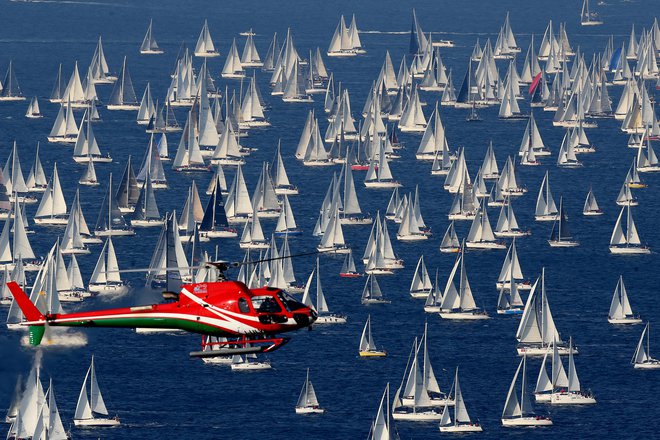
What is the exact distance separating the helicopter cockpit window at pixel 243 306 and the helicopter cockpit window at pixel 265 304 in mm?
401

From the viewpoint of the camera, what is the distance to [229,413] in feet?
634

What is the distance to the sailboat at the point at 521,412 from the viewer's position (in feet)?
626

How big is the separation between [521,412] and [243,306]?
95.6 m

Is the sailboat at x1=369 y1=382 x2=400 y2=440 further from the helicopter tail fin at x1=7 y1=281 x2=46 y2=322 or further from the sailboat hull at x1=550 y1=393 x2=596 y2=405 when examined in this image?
the helicopter tail fin at x1=7 y1=281 x2=46 y2=322

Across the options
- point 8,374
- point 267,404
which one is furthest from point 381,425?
point 8,374

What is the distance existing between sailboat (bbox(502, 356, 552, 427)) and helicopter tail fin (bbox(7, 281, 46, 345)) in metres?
91.5

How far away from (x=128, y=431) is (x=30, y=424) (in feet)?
48.8

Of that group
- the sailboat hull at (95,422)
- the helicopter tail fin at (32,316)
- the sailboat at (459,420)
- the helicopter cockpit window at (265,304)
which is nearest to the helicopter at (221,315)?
the helicopter cockpit window at (265,304)

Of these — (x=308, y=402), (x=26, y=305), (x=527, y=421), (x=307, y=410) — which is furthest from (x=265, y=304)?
(x=527, y=421)

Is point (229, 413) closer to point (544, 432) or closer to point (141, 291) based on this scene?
point (544, 432)

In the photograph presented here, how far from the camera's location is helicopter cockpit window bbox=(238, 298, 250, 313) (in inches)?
3937

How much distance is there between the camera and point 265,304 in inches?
3947

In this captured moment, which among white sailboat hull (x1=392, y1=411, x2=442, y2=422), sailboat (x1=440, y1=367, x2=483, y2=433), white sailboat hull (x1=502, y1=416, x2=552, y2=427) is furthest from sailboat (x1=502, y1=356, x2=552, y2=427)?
white sailboat hull (x1=392, y1=411, x2=442, y2=422)

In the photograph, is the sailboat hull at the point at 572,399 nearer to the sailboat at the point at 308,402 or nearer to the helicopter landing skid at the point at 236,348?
the sailboat at the point at 308,402
